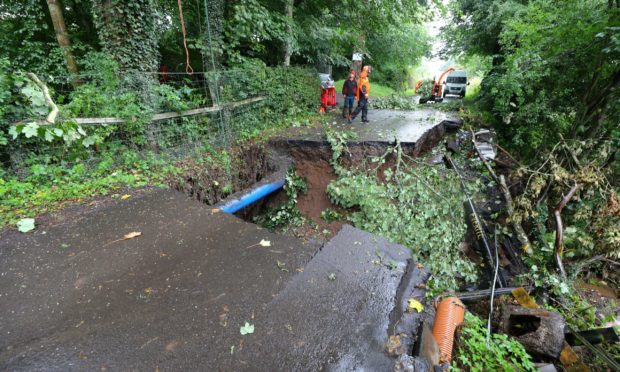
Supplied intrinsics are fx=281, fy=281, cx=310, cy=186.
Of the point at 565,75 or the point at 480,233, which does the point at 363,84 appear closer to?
the point at 565,75

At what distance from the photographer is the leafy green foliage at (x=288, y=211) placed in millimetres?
6020

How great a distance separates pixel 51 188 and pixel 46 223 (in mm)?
944

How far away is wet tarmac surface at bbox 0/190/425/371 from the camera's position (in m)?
1.74

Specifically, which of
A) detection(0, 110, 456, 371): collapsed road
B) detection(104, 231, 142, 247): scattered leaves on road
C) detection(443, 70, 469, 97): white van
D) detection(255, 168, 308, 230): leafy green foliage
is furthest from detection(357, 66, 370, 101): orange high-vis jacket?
detection(443, 70, 469, 97): white van

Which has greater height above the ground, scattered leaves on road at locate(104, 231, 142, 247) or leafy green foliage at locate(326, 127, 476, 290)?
scattered leaves on road at locate(104, 231, 142, 247)

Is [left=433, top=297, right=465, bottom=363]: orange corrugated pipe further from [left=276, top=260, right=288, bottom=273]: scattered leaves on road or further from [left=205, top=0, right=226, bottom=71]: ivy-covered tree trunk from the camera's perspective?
[left=205, top=0, right=226, bottom=71]: ivy-covered tree trunk

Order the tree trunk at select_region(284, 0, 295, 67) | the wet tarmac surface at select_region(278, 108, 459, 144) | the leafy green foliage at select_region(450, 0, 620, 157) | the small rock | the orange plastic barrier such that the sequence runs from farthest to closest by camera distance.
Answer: the orange plastic barrier
the tree trunk at select_region(284, 0, 295, 67)
the wet tarmac surface at select_region(278, 108, 459, 144)
the leafy green foliage at select_region(450, 0, 620, 157)
the small rock

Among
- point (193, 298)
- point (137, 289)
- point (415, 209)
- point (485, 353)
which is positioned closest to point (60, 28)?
point (137, 289)

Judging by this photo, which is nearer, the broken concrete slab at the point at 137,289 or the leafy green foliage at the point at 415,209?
the broken concrete slab at the point at 137,289

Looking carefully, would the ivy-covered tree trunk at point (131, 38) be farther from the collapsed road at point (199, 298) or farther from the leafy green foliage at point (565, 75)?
the leafy green foliage at point (565, 75)

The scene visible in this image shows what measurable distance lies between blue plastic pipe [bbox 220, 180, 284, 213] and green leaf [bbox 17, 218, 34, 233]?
236 centimetres

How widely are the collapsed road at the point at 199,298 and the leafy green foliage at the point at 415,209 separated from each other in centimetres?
180

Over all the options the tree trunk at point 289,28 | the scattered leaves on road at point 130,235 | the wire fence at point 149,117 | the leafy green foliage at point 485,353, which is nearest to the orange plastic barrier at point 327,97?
the tree trunk at point 289,28

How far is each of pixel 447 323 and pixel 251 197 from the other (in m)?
3.96
